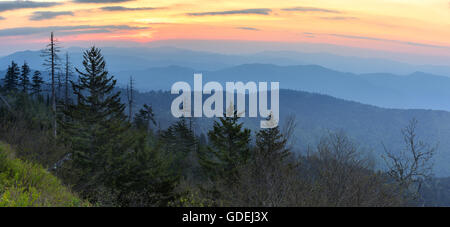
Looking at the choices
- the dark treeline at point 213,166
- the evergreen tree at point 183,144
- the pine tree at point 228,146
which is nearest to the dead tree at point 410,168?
the dark treeline at point 213,166

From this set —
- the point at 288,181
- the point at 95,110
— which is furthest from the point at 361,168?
the point at 95,110

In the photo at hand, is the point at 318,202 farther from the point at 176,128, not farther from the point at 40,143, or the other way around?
the point at 176,128

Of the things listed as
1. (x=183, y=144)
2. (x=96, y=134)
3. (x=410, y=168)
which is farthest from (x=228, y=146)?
(x=183, y=144)

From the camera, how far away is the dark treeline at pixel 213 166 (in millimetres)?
12734

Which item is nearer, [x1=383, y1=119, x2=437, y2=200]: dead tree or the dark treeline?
the dark treeline

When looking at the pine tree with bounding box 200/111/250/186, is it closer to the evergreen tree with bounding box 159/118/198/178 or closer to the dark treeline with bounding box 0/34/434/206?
the dark treeline with bounding box 0/34/434/206

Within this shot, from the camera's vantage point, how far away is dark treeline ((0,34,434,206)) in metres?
12.7

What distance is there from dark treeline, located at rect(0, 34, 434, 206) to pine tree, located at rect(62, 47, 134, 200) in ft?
0.24

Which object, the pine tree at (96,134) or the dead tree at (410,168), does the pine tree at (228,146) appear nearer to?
the pine tree at (96,134)

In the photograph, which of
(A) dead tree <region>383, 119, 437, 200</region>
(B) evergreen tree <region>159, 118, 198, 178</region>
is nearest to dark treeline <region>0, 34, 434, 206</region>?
(A) dead tree <region>383, 119, 437, 200</region>

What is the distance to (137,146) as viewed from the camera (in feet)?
90.8

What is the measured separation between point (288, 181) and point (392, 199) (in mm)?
4157

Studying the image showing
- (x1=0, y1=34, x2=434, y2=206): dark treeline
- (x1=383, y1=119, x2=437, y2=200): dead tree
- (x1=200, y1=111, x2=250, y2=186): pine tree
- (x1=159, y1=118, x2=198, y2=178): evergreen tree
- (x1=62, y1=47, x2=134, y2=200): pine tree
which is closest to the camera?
(x1=0, y1=34, x2=434, y2=206): dark treeline

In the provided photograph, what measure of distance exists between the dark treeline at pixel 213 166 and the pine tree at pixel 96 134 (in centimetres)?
7
